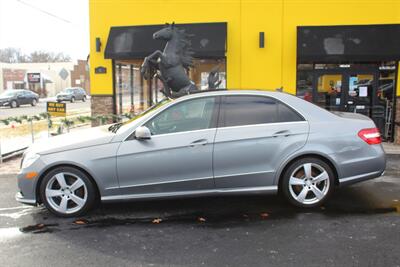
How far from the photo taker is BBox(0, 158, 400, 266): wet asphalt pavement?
13.2ft

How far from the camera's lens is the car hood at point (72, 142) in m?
5.18

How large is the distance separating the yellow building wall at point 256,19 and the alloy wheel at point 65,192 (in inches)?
300

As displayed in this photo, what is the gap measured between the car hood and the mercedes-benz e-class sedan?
13 mm

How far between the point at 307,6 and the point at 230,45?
2.34 meters

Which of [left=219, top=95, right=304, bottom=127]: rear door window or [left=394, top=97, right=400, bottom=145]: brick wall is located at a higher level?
[left=219, top=95, right=304, bottom=127]: rear door window

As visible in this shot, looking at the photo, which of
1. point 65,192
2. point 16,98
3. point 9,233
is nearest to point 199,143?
point 65,192

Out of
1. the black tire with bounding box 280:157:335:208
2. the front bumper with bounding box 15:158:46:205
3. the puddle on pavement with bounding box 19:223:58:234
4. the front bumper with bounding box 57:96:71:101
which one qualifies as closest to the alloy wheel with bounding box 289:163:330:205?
the black tire with bounding box 280:157:335:208

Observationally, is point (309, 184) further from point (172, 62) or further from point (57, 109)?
point (57, 109)

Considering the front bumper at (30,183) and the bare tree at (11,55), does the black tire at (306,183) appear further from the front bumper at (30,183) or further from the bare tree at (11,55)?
the bare tree at (11,55)

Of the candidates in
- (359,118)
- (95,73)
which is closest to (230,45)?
(95,73)

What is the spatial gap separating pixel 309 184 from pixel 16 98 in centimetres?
3367

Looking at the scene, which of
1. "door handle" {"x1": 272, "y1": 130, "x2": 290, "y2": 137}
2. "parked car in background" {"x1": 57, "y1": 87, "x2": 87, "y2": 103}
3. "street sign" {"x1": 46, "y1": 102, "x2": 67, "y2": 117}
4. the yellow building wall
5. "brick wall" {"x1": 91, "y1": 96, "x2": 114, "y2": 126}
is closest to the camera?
"door handle" {"x1": 272, "y1": 130, "x2": 290, "y2": 137}

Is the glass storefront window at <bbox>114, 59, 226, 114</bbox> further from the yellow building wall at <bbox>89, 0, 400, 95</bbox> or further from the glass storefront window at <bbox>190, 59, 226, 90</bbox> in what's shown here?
the yellow building wall at <bbox>89, 0, 400, 95</bbox>

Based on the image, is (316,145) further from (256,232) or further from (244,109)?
(256,232)
